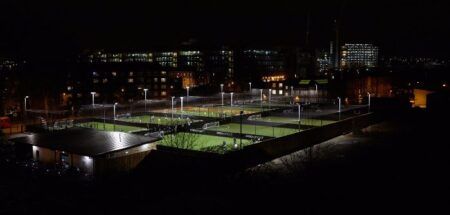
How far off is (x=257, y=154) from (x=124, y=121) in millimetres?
8009

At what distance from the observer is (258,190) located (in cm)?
595

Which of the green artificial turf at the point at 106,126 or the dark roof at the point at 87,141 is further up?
the dark roof at the point at 87,141

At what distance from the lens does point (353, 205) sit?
5219mm

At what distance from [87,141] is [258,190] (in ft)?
22.8

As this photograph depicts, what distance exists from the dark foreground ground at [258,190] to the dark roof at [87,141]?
0.82 meters

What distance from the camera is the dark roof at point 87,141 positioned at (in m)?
Answer: 10.7

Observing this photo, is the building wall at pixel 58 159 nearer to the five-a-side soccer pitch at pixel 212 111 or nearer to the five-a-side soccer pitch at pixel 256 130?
the five-a-side soccer pitch at pixel 256 130

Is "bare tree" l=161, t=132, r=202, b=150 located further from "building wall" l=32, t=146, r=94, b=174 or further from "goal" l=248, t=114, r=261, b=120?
"goal" l=248, t=114, r=261, b=120

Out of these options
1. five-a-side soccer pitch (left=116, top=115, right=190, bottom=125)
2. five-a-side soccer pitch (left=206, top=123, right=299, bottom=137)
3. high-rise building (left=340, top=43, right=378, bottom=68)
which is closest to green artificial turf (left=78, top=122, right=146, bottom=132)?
five-a-side soccer pitch (left=116, top=115, right=190, bottom=125)

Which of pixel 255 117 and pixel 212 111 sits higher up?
pixel 212 111

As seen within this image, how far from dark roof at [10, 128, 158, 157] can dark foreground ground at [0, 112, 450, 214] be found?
816 mm

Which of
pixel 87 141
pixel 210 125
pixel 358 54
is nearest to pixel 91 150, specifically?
pixel 87 141

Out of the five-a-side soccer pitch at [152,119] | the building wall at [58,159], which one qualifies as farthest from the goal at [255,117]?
the building wall at [58,159]

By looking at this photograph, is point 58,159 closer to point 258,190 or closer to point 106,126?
point 106,126
